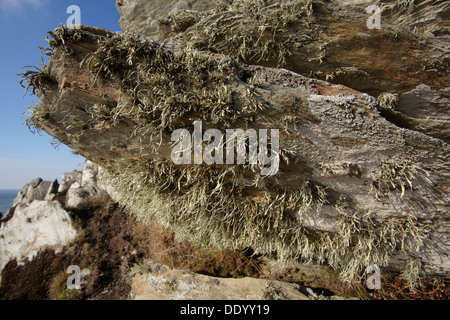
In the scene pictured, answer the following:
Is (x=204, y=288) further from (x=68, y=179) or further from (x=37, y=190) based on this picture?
(x=37, y=190)

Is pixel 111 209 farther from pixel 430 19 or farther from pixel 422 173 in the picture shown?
pixel 430 19

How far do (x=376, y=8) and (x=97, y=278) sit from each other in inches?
477

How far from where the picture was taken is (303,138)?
3.21m

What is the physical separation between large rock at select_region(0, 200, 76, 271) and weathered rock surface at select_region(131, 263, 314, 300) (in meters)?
5.66

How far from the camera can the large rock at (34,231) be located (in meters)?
9.88

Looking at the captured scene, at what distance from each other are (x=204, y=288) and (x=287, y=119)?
5209mm

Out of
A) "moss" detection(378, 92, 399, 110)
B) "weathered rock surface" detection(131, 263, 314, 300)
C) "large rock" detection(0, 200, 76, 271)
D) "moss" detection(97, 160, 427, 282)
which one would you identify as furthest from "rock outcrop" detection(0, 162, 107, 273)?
"moss" detection(378, 92, 399, 110)

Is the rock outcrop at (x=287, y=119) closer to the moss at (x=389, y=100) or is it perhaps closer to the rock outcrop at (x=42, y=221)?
the moss at (x=389, y=100)

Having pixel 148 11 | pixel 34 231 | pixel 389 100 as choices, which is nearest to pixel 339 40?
A: pixel 389 100

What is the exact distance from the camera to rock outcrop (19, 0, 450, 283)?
3033mm

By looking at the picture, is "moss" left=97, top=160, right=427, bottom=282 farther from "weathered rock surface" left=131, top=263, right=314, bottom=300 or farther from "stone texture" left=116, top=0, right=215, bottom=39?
"stone texture" left=116, top=0, right=215, bottom=39

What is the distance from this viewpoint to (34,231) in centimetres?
1052

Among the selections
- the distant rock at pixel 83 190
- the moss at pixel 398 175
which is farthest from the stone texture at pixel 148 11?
the distant rock at pixel 83 190

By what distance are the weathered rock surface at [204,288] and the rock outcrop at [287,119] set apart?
4.45 feet
